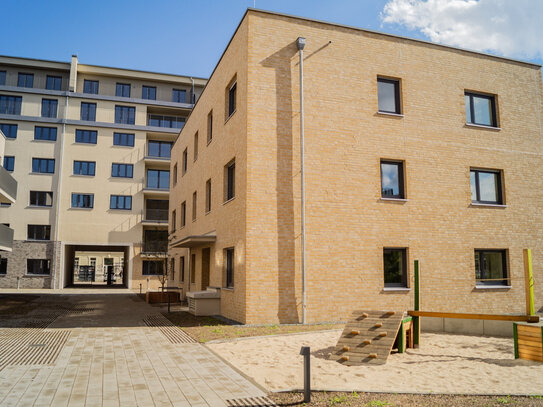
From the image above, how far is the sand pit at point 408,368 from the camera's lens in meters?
6.41

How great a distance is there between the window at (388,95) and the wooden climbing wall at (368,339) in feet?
27.4

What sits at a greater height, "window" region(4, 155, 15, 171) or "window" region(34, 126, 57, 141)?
"window" region(34, 126, 57, 141)

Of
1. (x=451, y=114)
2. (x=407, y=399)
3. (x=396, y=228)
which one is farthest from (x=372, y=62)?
(x=407, y=399)

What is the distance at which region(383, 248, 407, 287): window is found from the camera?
46.9ft

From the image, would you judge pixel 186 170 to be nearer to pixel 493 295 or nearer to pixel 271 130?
pixel 271 130

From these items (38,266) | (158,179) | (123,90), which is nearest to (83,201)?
(38,266)

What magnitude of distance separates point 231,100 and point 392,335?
35.7 feet

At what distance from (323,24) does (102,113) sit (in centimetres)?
2929

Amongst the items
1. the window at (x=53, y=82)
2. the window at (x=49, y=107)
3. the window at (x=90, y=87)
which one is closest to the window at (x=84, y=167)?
the window at (x=49, y=107)

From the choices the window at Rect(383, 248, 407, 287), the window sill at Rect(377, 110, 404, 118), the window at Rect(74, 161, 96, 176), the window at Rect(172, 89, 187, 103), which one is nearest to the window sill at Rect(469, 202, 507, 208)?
the window at Rect(383, 248, 407, 287)

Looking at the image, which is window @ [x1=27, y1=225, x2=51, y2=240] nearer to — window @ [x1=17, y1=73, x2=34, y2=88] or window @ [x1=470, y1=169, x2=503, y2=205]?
window @ [x1=17, y1=73, x2=34, y2=88]

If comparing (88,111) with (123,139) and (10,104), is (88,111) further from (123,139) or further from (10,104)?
(10,104)

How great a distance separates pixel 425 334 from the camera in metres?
11.1

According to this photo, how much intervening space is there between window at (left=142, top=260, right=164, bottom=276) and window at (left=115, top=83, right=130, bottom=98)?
603 inches
